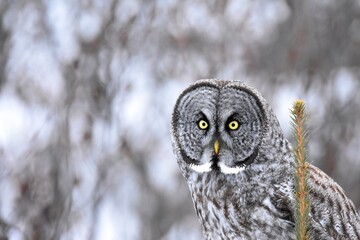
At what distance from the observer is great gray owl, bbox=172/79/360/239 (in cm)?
482

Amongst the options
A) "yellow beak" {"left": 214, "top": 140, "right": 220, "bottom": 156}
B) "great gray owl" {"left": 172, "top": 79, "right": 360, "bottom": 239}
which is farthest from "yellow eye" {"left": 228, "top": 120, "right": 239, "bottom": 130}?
"yellow beak" {"left": 214, "top": 140, "right": 220, "bottom": 156}

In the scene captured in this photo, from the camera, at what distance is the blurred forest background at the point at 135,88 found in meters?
7.35

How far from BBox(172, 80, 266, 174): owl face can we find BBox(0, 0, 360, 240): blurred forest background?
1.84 m

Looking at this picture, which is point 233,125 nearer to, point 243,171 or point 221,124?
point 221,124

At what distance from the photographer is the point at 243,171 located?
16.4 feet

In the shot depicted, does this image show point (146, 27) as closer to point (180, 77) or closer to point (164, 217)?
point (180, 77)

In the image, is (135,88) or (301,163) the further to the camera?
(135,88)

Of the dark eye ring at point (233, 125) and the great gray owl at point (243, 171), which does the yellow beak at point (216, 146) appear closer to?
the great gray owl at point (243, 171)

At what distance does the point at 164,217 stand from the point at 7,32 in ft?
13.0

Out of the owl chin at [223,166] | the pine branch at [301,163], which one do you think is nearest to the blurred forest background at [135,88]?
the owl chin at [223,166]

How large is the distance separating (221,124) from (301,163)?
5.42 feet

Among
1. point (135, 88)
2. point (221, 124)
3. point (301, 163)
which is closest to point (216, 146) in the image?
point (221, 124)

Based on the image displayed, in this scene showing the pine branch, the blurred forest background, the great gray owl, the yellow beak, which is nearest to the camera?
the pine branch

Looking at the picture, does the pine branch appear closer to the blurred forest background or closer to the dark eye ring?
the dark eye ring
